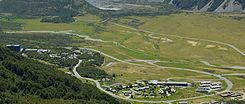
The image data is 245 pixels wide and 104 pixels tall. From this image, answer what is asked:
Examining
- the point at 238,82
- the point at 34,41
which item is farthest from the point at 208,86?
the point at 34,41

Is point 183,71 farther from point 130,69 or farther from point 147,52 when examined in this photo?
point 147,52

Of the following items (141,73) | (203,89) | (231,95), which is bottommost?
(141,73)

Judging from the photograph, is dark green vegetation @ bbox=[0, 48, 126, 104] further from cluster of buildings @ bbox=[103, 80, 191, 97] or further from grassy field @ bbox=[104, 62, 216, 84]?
grassy field @ bbox=[104, 62, 216, 84]

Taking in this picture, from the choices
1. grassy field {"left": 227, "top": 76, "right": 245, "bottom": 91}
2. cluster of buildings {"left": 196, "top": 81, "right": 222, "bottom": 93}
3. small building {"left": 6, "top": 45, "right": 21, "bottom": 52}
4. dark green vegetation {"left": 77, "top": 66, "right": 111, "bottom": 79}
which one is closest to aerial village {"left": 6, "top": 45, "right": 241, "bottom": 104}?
cluster of buildings {"left": 196, "top": 81, "right": 222, "bottom": 93}

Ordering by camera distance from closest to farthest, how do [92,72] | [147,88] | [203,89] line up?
[203,89]
[147,88]
[92,72]

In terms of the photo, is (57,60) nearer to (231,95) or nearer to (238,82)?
(238,82)

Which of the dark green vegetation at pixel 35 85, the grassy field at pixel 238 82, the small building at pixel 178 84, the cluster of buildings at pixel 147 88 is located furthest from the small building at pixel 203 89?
the dark green vegetation at pixel 35 85

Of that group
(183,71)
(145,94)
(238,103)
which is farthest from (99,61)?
(238,103)
